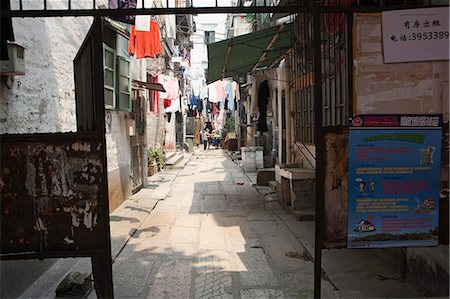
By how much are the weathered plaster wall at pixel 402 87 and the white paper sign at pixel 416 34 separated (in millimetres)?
85

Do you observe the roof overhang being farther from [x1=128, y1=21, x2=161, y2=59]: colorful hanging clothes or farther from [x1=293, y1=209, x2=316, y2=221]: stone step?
[x1=293, y1=209, x2=316, y2=221]: stone step

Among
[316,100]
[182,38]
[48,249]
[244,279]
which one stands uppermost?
[182,38]

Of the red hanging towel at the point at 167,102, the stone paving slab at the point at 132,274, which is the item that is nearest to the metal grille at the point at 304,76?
the stone paving slab at the point at 132,274

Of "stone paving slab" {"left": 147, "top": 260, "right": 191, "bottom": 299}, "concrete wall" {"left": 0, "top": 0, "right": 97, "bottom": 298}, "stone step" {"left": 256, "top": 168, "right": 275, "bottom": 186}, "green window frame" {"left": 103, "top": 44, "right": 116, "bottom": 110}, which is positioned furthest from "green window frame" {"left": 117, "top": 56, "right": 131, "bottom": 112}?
"stone paving slab" {"left": 147, "top": 260, "right": 191, "bottom": 299}

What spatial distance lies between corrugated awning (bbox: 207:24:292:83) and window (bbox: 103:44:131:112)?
2.31 metres

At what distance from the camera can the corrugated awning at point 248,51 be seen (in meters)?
Result: 8.92

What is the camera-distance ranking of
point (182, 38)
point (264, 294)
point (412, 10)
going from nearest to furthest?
1. point (412, 10)
2. point (264, 294)
3. point (182, 38)

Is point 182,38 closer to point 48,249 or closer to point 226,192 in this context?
point 226,192

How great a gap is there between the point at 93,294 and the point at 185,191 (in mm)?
8035

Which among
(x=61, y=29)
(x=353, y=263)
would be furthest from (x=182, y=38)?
(x=353, y=263)

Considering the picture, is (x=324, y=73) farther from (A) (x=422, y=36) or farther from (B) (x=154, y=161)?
(B) (x=154, y=161)

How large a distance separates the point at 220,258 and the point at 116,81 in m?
5.72

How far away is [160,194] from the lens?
11992mm

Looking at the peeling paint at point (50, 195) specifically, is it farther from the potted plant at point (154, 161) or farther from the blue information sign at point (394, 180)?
the potted plant at point (154, 161)
